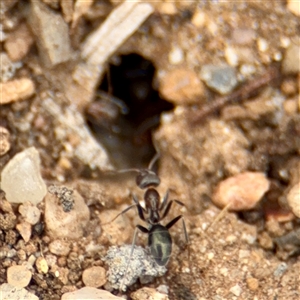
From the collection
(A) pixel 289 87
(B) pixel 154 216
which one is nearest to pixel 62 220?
(B) pixel 154 216

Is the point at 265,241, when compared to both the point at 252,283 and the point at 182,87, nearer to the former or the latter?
the point at 252,283

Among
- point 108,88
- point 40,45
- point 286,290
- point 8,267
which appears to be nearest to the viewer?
point 8,267

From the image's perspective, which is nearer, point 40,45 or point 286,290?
point 286,290

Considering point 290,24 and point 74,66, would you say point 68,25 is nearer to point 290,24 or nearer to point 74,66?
point 74,66

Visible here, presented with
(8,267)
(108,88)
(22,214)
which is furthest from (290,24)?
(8,267)

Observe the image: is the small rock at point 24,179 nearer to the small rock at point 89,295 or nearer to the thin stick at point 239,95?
the small rock at point 89,295

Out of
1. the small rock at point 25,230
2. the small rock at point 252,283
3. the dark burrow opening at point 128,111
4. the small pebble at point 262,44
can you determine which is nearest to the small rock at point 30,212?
the small rock at point 25,230
